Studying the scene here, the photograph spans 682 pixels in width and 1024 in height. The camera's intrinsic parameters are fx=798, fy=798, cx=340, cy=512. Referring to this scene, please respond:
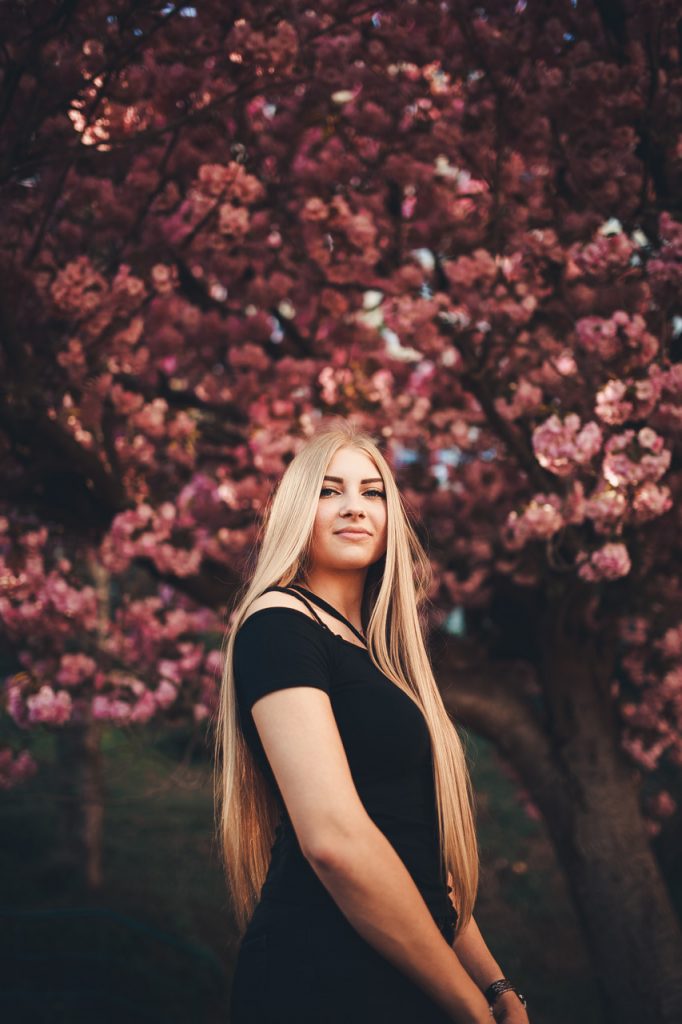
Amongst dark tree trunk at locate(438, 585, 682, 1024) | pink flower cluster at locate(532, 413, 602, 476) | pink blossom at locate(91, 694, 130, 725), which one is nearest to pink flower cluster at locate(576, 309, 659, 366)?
pink flower cluster at locate(532, 413, 602, 476)

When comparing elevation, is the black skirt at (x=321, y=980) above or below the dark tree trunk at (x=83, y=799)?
above

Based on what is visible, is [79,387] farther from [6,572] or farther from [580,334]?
[580,334]

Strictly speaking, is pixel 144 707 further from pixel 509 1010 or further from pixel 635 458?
pixel 509 1010

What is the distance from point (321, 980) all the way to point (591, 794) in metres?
3.51

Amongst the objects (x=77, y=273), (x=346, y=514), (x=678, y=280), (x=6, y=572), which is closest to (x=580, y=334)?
(x=678, y=280)

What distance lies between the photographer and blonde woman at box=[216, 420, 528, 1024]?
1536 millimetres

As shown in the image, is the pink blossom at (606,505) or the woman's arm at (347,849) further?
the pink blossom at (606,505)

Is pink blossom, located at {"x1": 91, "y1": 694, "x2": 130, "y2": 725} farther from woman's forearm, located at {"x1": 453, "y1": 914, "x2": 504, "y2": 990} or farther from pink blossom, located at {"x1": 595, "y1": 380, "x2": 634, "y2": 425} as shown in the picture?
woman's forearm, located at {"x1": 453, "y1": 914, "x2": 504, "y2": 990}

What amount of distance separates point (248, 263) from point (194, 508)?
5.85ft

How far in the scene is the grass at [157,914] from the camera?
5293 mm

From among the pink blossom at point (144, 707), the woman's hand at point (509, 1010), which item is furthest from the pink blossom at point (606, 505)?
the pink blossom at point (144, 707)

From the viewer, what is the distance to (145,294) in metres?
4.63

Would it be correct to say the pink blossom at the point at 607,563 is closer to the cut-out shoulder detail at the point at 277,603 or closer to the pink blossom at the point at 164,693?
the cut-out shoulder detail at the point at 277,603

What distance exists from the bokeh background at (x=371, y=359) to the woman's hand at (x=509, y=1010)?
3.63 feet
